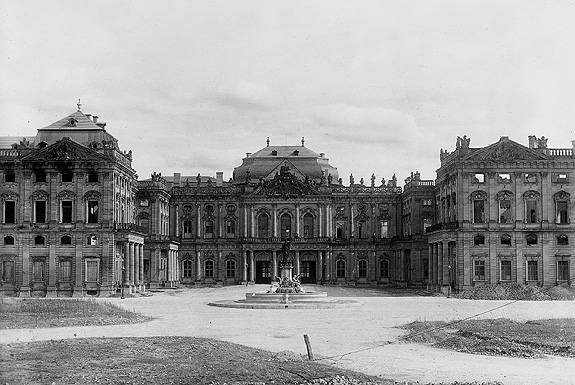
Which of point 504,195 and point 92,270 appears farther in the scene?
point 504,195

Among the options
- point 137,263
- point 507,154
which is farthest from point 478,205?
point 137,263

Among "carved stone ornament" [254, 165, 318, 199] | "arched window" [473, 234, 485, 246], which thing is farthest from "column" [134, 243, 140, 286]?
"arched window" [473, 234, 485, 246]

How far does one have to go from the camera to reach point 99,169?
214 feet

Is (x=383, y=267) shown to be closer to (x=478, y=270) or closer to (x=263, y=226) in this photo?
(x=263, y=226)

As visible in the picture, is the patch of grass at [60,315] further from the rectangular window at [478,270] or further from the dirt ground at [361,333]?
the rectangular window at [478,270]

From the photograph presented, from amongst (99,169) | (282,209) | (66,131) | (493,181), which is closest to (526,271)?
(493,181)

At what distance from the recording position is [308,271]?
87.1 meters

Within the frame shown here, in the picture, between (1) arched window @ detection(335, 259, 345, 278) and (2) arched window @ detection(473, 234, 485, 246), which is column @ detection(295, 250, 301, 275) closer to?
(1) arched window @ detection(335, 259, 345, 278)

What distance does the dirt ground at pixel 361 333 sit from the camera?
72.9 feet

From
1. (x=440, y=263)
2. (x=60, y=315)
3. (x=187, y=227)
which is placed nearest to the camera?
(x=60, y=315)

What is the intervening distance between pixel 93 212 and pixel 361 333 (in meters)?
39.7

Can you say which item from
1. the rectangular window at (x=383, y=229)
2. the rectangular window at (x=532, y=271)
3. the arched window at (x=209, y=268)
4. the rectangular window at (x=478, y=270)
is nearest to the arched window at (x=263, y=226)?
the arched window at (x=209, y=268)

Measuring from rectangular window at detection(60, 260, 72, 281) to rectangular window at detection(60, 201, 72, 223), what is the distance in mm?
3434

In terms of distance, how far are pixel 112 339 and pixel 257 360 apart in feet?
22.4
